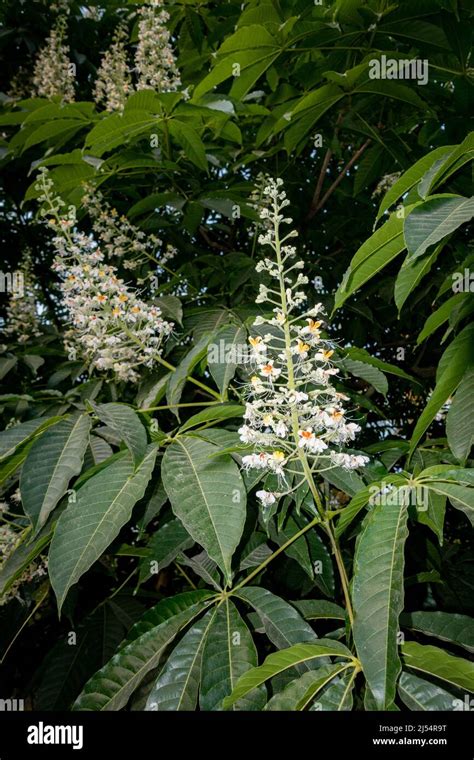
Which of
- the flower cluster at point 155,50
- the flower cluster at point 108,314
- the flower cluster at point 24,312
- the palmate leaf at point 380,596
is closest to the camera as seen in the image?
A: the palmate leaf at point 380,596

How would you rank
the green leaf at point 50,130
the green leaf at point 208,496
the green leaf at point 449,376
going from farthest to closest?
the green leaf at point 50,130 → the green leaf at point 449,376 → the green leaf at point 208,496

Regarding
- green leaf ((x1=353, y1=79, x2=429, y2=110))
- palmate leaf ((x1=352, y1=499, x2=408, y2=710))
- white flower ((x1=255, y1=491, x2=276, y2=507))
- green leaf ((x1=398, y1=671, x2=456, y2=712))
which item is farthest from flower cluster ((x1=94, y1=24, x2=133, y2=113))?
green leaf ((x1=398, y1=671, x2=456, y2=712))

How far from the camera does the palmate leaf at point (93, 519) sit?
4.28ft

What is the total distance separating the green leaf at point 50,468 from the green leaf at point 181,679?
433mm

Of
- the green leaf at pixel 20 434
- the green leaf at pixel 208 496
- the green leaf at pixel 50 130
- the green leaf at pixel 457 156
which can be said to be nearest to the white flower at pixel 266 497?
the green leaf at pixel 208 496

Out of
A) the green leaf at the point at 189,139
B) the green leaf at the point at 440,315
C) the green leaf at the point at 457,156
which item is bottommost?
the green leaf at the point at 440,315

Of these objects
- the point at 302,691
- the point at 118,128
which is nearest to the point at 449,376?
the point at 302,691

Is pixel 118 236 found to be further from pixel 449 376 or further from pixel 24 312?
pixel 449 376

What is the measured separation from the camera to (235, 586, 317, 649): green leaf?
4.74 feet

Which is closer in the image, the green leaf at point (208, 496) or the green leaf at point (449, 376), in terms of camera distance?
the green leaf at point (208, 496)

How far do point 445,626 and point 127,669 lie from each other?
0.77 meters

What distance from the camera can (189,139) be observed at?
2160mm

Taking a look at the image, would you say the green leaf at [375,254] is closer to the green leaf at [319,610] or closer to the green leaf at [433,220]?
the green leaf at [433,220]
